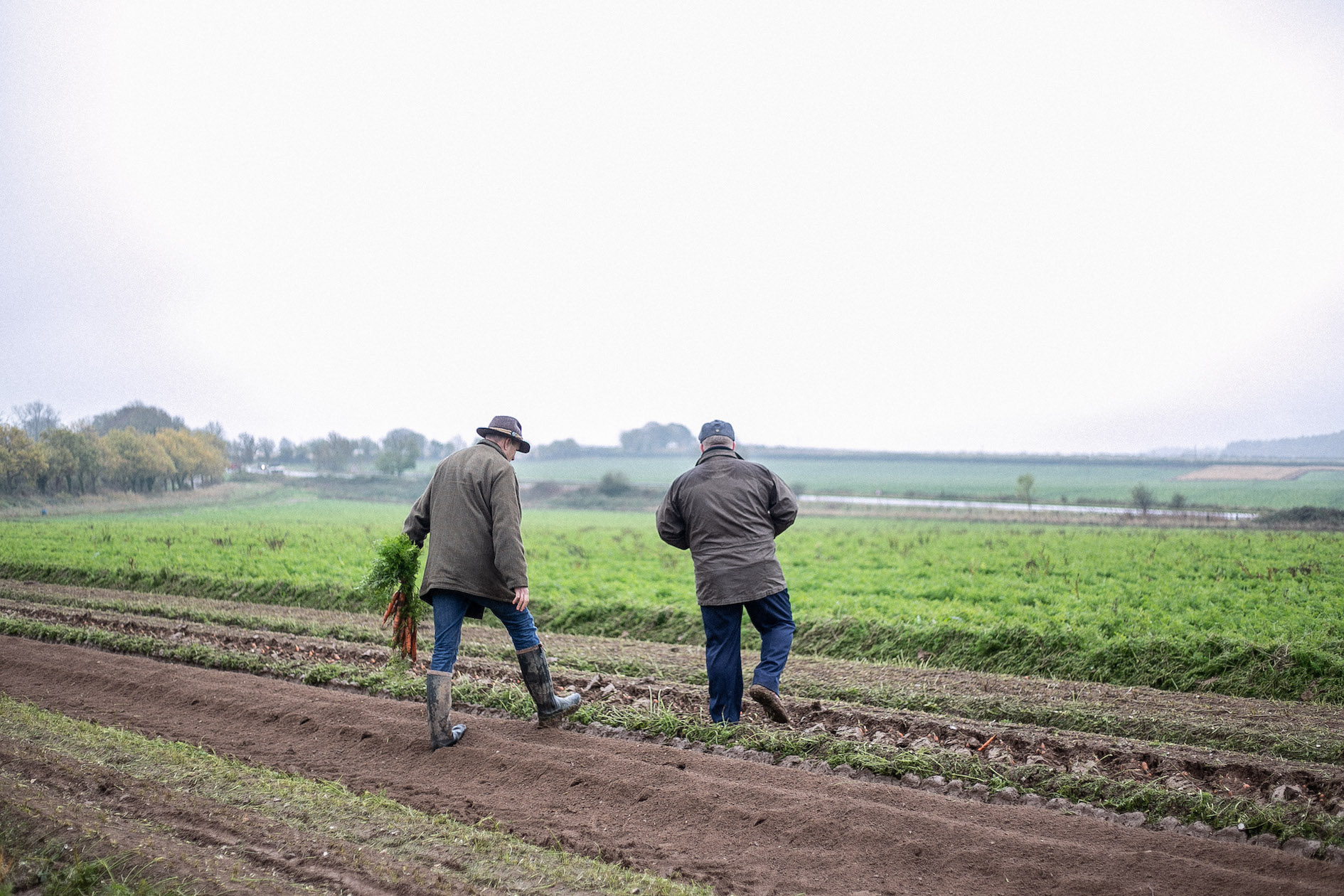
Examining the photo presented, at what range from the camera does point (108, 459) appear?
733 inches

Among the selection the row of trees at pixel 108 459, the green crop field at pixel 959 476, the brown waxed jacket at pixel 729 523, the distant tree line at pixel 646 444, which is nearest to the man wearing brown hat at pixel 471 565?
the brown waxed jacket at pixel 729 523

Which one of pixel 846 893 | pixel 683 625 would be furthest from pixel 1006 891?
pixel 683 625

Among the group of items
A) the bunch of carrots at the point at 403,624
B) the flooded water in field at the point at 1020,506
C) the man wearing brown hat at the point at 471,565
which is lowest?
the flooded water in field at the point at 1020,506

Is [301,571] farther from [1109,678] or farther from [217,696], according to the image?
[1109,678]

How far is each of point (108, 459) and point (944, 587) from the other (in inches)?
726

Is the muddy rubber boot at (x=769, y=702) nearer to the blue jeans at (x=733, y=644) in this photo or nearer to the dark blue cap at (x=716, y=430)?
the blue jeans at (x=733, y=644)

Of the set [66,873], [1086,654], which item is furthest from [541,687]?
[1086,654]

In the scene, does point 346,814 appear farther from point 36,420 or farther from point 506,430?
point 36,420

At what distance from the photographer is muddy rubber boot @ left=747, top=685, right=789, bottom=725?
6.12 meters

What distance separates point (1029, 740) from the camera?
581cm

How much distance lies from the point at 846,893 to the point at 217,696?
5.86 meters

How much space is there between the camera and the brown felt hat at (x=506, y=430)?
20.7ft

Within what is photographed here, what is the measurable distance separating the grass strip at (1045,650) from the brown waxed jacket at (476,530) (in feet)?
19.3

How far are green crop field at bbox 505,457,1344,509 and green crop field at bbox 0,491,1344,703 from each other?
34.8m
